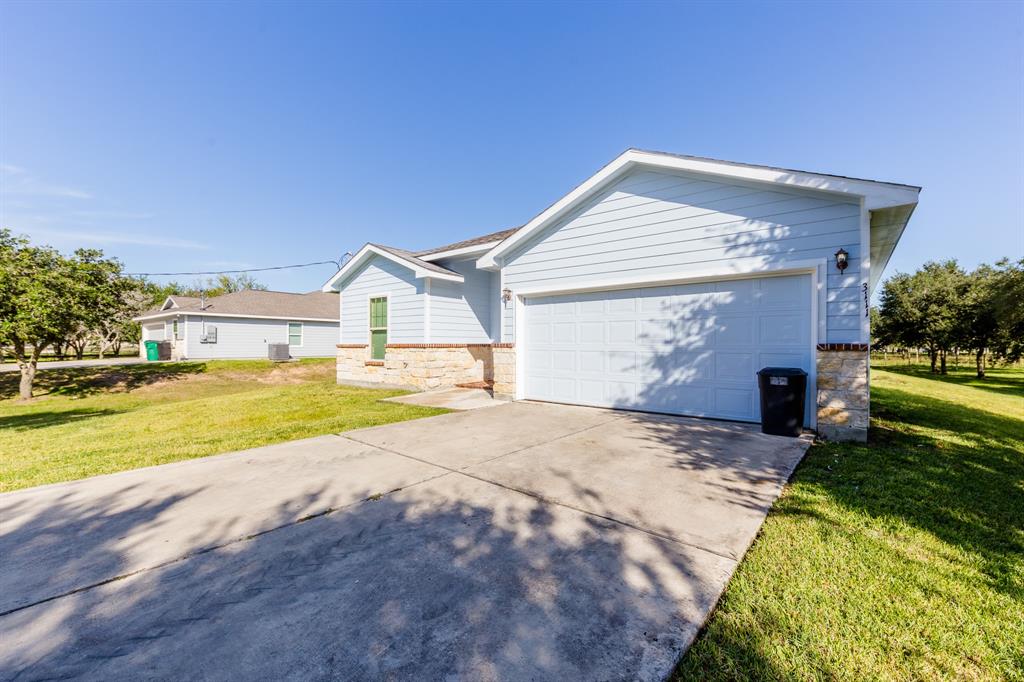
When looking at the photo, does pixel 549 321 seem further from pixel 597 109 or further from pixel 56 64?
pixel 56 64

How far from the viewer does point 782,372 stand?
5855mm

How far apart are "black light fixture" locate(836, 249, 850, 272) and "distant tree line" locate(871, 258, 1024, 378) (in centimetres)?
2070

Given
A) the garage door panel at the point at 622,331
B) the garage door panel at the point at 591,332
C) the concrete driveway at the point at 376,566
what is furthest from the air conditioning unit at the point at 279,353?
the garage door panel at the point at 622,331

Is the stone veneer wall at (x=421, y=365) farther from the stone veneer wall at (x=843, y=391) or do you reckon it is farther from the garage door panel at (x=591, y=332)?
the stone veneer wall at (x=843, y=391)

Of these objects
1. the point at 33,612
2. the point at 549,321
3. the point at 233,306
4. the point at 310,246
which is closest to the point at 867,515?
the point at 33,612

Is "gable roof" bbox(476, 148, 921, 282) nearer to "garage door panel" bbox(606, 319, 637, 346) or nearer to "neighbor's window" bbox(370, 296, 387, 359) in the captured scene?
"garage door panel" bbox(606, 319, 637, 346)

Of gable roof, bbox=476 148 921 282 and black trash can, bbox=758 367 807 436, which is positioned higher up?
gable roof, bbox=476 148 921 282

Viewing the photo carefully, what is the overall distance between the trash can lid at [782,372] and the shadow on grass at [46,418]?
13.7 m

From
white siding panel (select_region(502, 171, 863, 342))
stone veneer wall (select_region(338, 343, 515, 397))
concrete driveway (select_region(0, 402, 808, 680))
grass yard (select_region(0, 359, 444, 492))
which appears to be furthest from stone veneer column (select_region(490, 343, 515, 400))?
concrete driveway (select_region(0, 402, 808, 680))

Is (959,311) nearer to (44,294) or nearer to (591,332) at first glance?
→ (591,332)

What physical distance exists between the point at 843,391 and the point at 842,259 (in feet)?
6.48

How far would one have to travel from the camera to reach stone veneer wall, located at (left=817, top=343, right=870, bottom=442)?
558 cm

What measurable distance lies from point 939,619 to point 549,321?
24.7ft

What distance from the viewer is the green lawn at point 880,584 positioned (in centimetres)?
173
